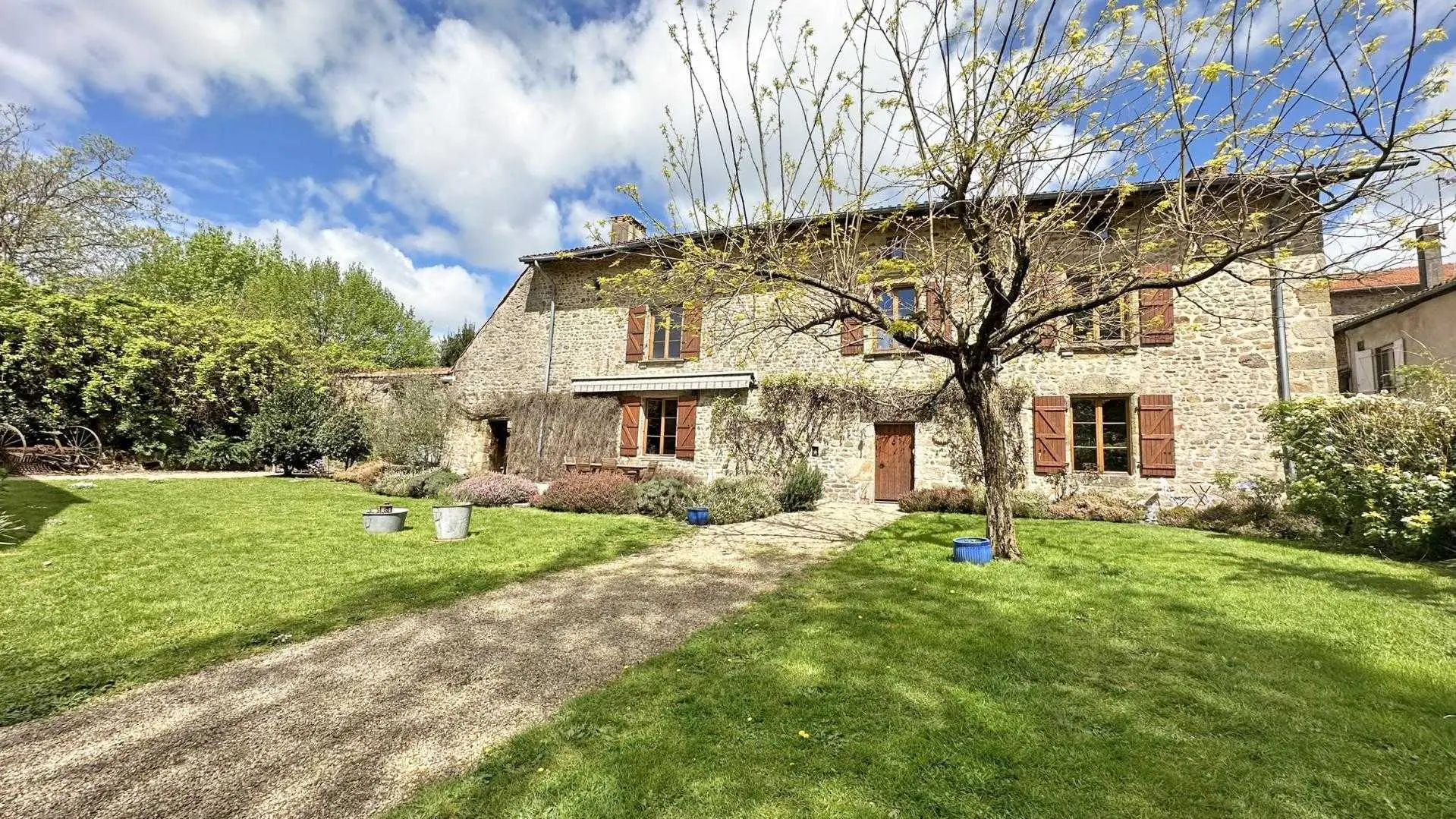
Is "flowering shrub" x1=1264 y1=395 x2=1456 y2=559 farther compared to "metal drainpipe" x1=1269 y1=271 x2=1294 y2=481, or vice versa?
"metal drainpipe" x1=1269 y1=271 x2=1294 y2=481

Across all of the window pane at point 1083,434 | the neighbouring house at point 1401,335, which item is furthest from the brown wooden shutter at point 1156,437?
the neighbouring house at point 1401,335

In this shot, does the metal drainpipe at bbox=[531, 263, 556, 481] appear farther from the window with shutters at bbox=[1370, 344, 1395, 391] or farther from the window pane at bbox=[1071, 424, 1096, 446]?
the window with shutters at bbox=[1370, 344, 1395, 391]

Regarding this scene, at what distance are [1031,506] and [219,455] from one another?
18.7 metres

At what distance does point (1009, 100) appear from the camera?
16.4 feet

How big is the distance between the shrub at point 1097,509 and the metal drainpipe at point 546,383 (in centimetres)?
1143

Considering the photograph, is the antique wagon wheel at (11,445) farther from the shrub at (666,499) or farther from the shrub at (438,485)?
the shrub at (666,499)

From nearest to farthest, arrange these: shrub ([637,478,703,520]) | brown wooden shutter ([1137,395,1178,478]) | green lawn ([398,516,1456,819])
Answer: green lawn ([398,516,1456,819]), shrub ([637,478,703,520]), brown wooden shutter ([1137,395,1178,478])

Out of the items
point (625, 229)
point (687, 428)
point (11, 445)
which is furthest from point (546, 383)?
point (11, 445)

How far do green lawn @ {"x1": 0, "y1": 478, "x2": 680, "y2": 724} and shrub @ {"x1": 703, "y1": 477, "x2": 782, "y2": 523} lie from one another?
1.11 metres

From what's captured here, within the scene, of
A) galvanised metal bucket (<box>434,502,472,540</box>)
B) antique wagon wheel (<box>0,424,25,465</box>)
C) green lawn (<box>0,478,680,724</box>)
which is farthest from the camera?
antique wagon wheel (<box>0,424,25,465</box>)

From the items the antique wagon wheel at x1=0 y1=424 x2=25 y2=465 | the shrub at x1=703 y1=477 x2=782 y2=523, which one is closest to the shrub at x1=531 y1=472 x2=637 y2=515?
the shrub at x1=703 y1=477 x2=782 y2=523

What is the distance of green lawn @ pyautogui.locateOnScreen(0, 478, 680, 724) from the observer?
3.44 m

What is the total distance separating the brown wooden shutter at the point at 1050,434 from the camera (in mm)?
11234

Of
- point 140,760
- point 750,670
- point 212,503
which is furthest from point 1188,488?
point 212,503
